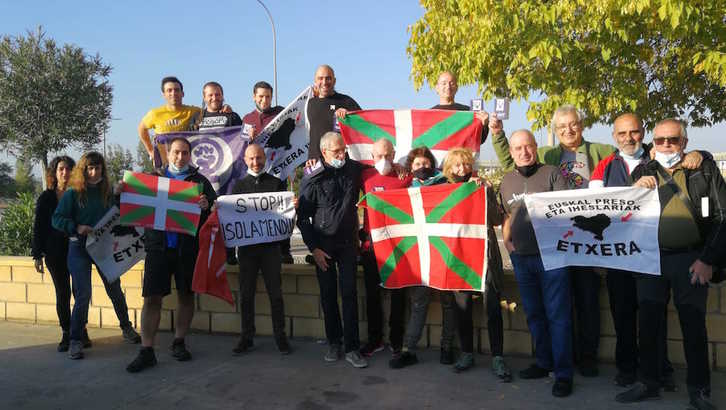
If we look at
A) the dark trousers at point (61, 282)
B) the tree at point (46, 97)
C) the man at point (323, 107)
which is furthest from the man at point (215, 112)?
the tree at point (46, 97)

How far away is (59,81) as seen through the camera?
2880cm

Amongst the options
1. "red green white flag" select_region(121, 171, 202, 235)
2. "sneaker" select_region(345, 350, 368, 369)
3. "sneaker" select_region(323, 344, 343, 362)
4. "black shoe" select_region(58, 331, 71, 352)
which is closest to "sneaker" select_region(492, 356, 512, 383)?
"sneaker" select_region(345, 350, 368, 369)

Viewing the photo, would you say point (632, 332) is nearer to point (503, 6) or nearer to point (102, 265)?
point (102, 265)

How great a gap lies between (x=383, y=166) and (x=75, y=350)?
3.20m

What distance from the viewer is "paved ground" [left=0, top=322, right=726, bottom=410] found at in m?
3.98

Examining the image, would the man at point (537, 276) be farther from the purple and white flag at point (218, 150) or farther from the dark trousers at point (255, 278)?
the purple and white flag at point (218, 150)

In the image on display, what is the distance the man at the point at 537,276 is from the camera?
13.5 feet

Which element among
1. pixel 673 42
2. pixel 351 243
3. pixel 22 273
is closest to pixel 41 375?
pixel 22 273

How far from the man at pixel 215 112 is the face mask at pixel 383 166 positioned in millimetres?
2142

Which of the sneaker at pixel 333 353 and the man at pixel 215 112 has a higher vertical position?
the man at pixel 215 112

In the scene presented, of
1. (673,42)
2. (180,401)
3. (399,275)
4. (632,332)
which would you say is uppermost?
(673,42)

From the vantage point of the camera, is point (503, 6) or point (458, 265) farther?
point (503, 6)

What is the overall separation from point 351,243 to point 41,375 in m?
2.75

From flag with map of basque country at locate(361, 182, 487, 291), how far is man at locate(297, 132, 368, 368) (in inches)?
8.0
